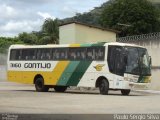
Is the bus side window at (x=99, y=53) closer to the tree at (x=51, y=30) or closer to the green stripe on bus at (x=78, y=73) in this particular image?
the green stripe on bus at (x=78, y=73)

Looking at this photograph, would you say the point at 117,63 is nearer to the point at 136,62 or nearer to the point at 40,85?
the point at 136,62

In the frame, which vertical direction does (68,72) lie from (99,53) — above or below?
below

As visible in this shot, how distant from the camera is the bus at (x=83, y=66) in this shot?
30375 millimetres

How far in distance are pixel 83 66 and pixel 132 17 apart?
4723cm

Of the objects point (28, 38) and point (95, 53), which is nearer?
point (95, 53)

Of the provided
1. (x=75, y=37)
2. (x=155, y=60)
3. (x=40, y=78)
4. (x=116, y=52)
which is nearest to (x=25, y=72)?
(x=40, y=78)

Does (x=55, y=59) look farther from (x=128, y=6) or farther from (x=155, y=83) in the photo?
(x=128, y=6)

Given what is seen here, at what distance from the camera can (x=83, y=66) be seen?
3219 centimetres

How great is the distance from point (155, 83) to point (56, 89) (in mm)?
7690

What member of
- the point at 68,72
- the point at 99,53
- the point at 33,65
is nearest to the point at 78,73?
the point at 68,72

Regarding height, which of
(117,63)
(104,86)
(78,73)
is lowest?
(104,86)

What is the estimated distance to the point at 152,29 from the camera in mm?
78875

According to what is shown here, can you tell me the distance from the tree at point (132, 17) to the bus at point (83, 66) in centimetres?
4101

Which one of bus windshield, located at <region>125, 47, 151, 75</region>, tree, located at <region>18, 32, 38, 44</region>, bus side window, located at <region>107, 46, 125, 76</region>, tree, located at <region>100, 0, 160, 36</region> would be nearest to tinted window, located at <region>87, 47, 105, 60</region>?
bus side window, located at <region>107, 46, 125, 76</region>
